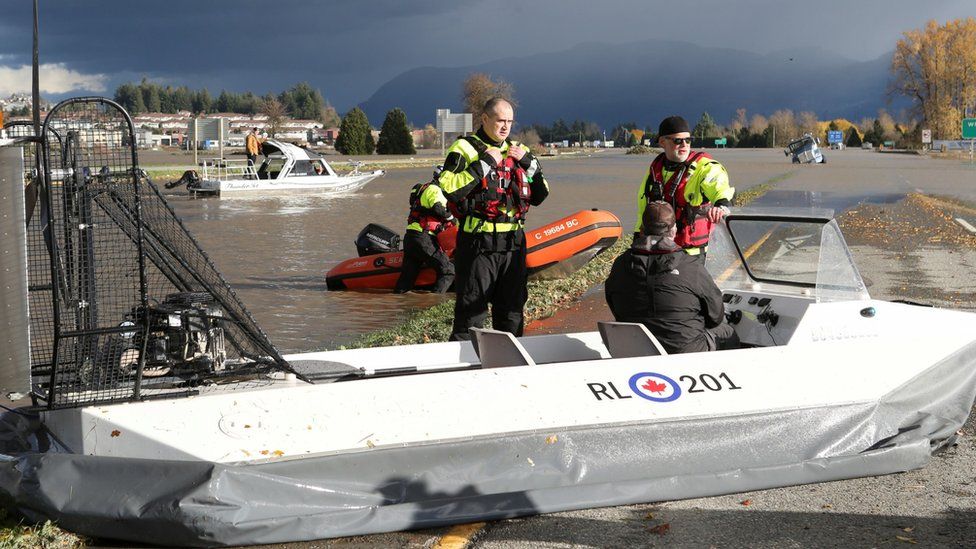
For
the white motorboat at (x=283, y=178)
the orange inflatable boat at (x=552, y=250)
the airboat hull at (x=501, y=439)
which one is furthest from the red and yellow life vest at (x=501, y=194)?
the white motorboat at (x=283, y=178)

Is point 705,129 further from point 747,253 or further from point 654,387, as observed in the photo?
point 654,387

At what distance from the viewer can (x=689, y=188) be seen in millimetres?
6996

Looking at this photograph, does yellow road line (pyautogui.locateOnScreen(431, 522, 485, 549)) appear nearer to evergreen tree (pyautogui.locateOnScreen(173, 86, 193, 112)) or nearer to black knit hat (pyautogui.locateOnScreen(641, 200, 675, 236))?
black knit hat (pyautogui.locateOnScreen(641, 200, 675, 236))

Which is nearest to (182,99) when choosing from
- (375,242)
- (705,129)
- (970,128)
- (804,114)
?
(705,129)

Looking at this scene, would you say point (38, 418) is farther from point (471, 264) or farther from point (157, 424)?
point (471, 264)

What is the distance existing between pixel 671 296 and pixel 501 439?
4.96 feet

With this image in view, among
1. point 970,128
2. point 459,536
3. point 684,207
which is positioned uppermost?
point 970,128

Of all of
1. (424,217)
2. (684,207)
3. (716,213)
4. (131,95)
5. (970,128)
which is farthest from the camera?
(131,95)

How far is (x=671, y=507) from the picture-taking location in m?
5.05

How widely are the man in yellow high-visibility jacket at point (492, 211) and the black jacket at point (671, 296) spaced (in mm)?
949

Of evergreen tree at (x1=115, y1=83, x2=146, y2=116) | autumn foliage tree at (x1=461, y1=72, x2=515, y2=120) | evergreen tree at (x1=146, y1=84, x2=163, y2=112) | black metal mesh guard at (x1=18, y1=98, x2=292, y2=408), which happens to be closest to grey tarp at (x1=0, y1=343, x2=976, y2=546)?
black metal mesh guard at (x1=18, y1=98, x2=292, y2=408)

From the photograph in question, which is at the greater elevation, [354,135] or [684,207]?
[354,135]

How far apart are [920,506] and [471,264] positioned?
3.01m

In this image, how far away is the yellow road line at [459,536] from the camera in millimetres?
4574
